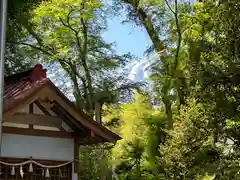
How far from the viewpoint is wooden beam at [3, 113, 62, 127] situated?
9.20 metres

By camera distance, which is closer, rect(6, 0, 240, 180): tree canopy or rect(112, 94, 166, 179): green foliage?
rect(6, 0, 240, 180): tree canopy

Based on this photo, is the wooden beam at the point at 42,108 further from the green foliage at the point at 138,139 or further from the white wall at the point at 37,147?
the green foliage at the point at 138,139

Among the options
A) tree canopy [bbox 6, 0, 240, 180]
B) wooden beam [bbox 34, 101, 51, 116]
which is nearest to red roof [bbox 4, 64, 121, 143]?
wooden beam [bbox 34, 101, 51, 116]

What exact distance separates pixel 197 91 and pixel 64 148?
9.47 ft

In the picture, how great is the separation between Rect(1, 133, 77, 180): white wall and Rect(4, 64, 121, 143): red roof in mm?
710

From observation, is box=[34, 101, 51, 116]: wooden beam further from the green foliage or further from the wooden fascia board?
the green foliage

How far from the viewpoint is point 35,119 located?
948 centimetres

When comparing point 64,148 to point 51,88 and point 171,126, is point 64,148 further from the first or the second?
point 171,126

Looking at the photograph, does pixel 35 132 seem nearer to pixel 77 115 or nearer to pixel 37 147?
pixel 37 147

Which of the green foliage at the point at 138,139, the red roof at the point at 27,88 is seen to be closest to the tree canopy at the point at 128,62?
the green foliage at the point at 138,139

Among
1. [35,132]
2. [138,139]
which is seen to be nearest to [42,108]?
[35,132]

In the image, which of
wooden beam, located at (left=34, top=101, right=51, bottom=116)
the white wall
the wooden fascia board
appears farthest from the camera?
wooden beam, located at (left=34, top=101, right=51, bottom=116)

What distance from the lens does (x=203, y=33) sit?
1436 cm

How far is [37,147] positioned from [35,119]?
1.81ft
